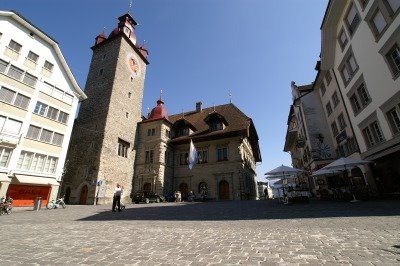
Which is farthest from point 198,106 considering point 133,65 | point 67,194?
point 67,194

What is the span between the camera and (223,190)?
2831cm

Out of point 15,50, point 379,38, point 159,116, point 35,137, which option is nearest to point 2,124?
point 35,137

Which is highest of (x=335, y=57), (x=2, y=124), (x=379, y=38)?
Result: (x=335, y=57)

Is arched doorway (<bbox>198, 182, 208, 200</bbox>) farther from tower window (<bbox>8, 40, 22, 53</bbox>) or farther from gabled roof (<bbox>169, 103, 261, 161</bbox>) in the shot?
tower window (<bbox>8, 40, 22, 53</bbox>)

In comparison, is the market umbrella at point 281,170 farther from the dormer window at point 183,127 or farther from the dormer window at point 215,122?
the dormer window at point 183,127

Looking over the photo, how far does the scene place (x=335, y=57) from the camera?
2053 centimetres

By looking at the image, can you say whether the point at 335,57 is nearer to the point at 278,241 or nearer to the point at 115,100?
the point at 278,241

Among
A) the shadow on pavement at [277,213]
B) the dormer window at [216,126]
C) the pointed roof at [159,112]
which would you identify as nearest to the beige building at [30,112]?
the pointed roof at [159,112]

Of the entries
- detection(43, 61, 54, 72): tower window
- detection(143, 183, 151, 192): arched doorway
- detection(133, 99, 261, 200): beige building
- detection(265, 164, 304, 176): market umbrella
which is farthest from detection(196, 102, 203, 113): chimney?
detection(265, 164, 304, 176): market umbrella

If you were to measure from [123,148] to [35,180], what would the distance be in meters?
10.7

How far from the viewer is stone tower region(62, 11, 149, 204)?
2564 cm

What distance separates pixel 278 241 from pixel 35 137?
24.3 m

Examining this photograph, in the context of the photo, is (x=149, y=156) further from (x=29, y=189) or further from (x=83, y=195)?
(x=29, y=189)

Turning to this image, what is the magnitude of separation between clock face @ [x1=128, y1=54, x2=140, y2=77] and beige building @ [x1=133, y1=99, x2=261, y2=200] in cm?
698
